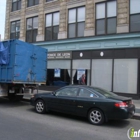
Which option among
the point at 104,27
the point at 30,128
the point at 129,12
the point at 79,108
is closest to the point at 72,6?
the point at 104,27

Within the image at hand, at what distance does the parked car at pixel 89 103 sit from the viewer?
7.24 metres

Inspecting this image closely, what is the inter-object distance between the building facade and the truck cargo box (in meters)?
5.37

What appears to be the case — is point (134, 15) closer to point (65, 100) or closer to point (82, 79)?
point (82, 79)

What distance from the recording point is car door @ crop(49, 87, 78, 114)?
8.20 meters

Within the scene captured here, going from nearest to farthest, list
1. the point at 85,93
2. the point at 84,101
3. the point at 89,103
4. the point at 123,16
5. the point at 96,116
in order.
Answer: the point at 96,116 → the point at 89,103 → the point at 84,101 → the point at 85,93 → the point at 123,16

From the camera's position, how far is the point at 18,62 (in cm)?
1031

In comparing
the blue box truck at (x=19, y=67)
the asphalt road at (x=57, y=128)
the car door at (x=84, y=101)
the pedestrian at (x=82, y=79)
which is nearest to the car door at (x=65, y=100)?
the car door at (x=84, y=101)

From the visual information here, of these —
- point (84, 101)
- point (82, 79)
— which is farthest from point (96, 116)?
point (82, 79)

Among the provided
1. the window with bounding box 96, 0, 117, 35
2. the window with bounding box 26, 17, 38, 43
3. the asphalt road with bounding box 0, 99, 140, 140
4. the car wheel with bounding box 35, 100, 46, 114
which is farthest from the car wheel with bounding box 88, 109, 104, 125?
the window with bounding box 26, 17, 38, 43

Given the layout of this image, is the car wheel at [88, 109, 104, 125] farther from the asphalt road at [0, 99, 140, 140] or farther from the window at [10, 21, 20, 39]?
the window at [10, 21, 20, 39]

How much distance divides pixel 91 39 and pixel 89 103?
27.8 feet

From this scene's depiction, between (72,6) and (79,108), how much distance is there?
11170 mm

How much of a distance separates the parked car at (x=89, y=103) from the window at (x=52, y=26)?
A: 9.75m

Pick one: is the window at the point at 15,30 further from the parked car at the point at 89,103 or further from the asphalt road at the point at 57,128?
the asphalt road at the point at 57,128
